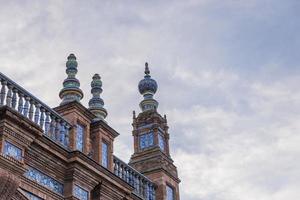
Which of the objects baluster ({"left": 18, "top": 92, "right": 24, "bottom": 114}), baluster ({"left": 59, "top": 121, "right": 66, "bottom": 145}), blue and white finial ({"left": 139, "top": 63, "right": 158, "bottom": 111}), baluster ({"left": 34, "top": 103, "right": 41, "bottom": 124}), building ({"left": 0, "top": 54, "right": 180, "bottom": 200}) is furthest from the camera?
blue and white finial ({"left": 139, "top": 63, "right": 158, "bottom": 111})

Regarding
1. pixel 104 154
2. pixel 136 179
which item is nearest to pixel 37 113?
pixel 104 154

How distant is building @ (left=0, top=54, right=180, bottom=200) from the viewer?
13562 mm

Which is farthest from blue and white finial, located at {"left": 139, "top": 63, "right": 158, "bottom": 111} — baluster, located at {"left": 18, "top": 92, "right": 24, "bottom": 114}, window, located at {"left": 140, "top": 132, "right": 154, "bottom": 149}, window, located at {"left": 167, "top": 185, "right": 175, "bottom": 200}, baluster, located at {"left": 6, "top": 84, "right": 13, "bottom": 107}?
baluster, located at {"left": 6, "top": 84, "right": 13, "bottom": 107}

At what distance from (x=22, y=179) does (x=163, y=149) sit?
8201 mm

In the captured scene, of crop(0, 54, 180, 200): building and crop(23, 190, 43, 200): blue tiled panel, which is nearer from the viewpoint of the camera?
crop(0, 54, 180, 200): building

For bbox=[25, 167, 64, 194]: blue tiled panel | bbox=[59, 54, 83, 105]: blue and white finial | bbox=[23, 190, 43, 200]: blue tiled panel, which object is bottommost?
bbox=[23, 190, 43, 200]: blue tiled panel

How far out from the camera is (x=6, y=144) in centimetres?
1341

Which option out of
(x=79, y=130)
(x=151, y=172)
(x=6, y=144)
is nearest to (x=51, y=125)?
(x=79, y=130)

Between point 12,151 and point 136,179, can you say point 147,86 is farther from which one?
point 12,151

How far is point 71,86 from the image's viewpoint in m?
17.4

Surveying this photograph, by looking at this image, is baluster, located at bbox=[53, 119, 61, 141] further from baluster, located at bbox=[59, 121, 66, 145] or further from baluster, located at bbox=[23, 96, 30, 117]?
baluster, located at bbox=[23, 96, 30, 117]

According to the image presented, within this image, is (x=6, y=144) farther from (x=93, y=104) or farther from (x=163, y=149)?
(x=163, y=149)

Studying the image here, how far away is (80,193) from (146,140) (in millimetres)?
6213

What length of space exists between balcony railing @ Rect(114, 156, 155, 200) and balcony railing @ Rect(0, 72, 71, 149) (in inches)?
95.1
